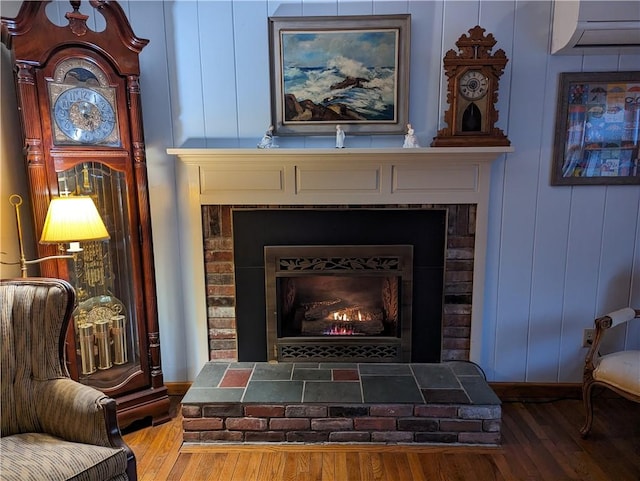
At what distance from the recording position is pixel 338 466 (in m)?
2.00

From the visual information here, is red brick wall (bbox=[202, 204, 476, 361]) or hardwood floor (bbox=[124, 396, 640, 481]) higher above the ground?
red brick wall (bbox=[202, 204, 476, 361])

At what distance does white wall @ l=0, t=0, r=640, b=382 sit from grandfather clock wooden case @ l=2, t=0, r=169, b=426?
0.26 meters

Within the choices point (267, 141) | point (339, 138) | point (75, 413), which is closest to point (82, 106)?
point (267, 141)

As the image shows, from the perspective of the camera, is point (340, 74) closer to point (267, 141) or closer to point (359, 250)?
point (267, 141)

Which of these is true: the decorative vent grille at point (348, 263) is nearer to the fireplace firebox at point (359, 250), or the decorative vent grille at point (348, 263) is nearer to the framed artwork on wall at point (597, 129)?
the fireplace firebox at point (359, 250)

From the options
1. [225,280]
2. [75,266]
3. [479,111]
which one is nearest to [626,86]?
[479,111]

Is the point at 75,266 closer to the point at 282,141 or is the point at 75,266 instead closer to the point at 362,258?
the point at 282,141

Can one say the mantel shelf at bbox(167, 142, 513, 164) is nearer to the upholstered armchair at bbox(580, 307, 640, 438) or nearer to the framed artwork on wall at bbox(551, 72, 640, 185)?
the framed artwork on wall at bbox(551, 72, 640, 185)

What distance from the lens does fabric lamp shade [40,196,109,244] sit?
1828 millimetres

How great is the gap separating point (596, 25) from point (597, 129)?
561 millimetres

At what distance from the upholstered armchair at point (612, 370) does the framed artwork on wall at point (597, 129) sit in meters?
0.79

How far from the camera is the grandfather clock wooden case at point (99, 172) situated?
1.94m

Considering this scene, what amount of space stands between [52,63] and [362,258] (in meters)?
1.84

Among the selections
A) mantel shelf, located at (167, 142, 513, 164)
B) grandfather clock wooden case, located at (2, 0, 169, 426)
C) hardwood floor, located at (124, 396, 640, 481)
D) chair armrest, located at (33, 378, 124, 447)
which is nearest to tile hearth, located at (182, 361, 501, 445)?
hardwood floor, located at (124, 396, 640, 481)
